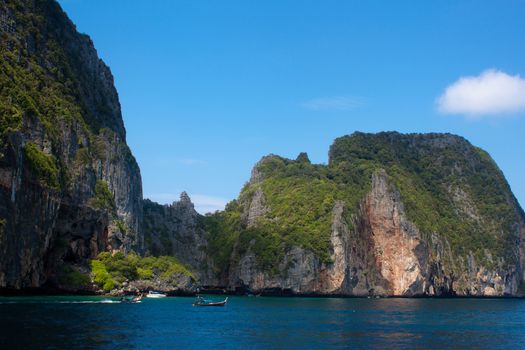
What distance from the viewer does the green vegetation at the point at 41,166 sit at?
280 feet

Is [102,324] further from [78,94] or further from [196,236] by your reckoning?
[196,236]

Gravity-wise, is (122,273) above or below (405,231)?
below

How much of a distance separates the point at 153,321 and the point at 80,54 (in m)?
101

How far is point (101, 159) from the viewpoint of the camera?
5138 inches

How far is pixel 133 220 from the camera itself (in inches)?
5531

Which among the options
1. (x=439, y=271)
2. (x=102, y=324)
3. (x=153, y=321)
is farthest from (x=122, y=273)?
(x=439, y=271)

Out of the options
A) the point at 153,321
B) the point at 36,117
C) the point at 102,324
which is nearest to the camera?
the point at 102,324

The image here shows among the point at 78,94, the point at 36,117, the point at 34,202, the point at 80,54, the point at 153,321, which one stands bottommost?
the point at 153,321

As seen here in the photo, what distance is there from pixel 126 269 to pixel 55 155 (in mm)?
25426

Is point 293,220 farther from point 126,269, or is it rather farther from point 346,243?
point 126,269

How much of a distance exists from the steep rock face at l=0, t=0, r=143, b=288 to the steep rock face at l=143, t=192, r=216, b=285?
22229 millimetres

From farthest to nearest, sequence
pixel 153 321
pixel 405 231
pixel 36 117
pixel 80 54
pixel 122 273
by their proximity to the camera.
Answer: pixel 405 231, pixel 80 54, pixel 122 273, pixel 36 117, pixel 153 321

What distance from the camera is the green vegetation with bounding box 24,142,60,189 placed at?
3361 inches

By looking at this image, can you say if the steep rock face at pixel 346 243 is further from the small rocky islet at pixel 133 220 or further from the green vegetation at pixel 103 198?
the green vegetation at pixel 103 198
